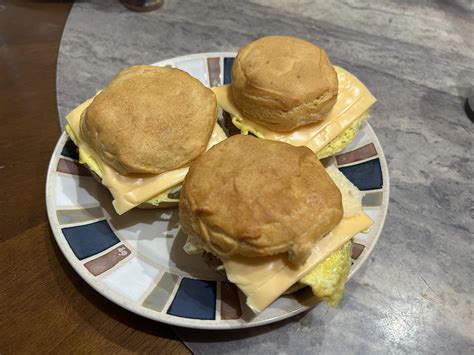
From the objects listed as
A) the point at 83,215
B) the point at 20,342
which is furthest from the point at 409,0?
the point at 20,342

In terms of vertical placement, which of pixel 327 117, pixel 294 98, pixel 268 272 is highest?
pixel 294 98

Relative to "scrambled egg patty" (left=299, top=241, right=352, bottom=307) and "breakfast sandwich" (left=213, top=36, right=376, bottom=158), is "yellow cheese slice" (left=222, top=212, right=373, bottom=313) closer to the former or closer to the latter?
"scrambled egg patty" (left=299, top=241, right=352, bottom=307)

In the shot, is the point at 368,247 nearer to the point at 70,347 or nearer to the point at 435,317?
the point at 435,317

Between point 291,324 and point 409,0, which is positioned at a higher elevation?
point 409,0

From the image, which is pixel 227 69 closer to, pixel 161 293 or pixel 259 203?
pixel 259 203

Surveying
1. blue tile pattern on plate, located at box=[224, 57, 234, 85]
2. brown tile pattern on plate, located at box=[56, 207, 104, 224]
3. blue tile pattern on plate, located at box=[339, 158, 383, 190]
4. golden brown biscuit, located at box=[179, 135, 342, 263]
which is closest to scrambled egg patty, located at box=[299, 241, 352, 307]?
golden brown biscuit, located at box=[179, 135, 342, 263]

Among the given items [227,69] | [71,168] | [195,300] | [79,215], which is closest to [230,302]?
[195,300]

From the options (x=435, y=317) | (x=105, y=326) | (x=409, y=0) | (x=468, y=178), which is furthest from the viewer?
(x=409, y=0)
